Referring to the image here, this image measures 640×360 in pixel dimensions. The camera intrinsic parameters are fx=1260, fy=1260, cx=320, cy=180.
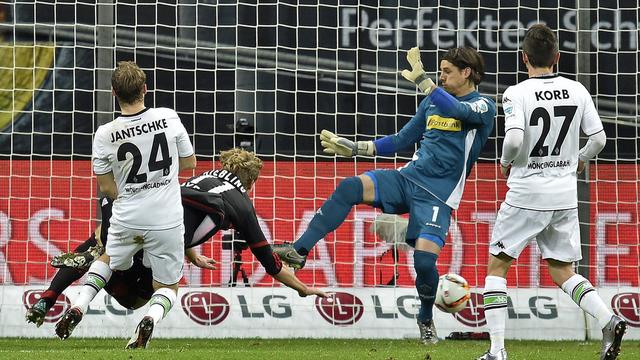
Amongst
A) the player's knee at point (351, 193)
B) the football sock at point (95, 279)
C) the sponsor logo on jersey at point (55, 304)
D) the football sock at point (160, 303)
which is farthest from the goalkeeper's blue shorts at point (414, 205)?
the sponsor logo on jersey at point (55, 304)

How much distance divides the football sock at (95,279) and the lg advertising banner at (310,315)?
7.15 ft

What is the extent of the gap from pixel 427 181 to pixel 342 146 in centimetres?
64

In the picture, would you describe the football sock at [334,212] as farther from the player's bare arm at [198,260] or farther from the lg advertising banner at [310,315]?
the lg advertising banner at [310,315]

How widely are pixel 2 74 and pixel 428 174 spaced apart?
13.8 feet

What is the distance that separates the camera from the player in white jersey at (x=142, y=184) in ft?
25.1

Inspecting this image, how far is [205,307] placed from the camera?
10523 millimetres

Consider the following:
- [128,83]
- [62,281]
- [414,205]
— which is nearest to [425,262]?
[414,205]

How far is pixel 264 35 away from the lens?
11.1m

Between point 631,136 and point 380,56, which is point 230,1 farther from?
point 631,136

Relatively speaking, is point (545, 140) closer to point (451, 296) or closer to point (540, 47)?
point (540, 47)

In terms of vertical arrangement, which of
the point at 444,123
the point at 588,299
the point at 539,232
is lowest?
the point at 588,299

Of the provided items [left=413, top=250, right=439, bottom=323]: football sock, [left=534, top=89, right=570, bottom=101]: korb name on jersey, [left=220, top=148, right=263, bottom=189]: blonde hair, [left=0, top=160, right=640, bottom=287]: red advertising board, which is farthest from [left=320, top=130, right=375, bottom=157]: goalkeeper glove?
[left=0, top=160, right=640, bottom=287]: red advertising board

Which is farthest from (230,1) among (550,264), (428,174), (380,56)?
(550,264)

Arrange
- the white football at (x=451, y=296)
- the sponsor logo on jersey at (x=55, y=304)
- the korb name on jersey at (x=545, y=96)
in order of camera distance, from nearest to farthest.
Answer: the korb name on jersey at (x=545, y=96)
the white football at (x=451, y=296)
the sponsor logo on jersey at (x=55, y=304)
